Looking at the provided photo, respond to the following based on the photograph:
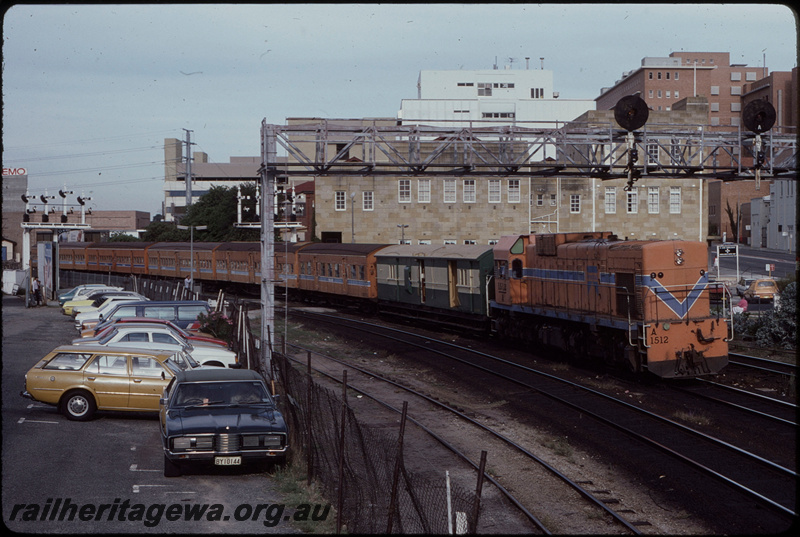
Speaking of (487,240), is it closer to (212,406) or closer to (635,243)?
(635,243)

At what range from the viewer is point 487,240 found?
6469 centimetres

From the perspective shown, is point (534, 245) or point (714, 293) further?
point (534, 245)

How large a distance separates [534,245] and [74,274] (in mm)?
54404

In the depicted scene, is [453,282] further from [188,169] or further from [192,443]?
[188,169]

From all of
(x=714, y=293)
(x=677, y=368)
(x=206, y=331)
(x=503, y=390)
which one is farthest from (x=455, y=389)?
(x=206, y=331)

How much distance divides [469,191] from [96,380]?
49.9 meters

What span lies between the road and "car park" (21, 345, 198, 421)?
16.3 inches

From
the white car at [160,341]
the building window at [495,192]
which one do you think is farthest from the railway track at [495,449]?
the building window at [495,192]

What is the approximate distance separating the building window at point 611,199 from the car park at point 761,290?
1757 cm

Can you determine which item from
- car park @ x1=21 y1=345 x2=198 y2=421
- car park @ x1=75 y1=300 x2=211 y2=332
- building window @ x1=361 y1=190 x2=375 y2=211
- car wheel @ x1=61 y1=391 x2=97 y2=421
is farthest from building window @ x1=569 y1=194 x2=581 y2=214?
car wheel @ x1=61 y1=391 x2=97 y2=421

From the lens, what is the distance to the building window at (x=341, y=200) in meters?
65.7

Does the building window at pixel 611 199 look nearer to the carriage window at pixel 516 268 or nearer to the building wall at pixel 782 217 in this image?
the building wall at pixel 782 217

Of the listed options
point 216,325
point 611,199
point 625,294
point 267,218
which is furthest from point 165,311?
point 611,199

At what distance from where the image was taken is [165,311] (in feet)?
96.1
